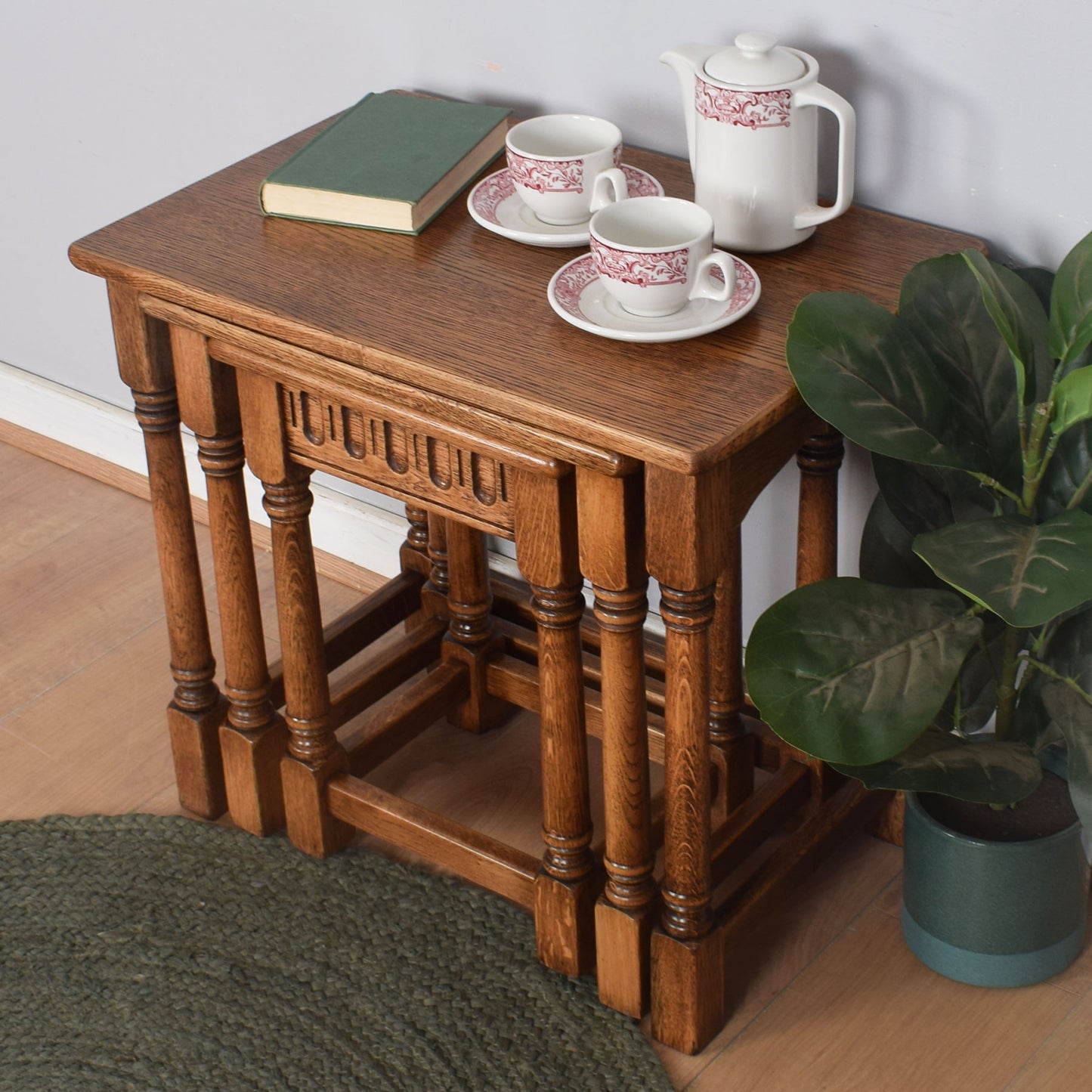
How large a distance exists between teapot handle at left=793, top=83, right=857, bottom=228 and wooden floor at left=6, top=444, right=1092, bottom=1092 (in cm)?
72

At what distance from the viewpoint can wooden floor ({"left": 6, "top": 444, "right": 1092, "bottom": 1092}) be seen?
4.72ft

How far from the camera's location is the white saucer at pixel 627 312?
1.22m

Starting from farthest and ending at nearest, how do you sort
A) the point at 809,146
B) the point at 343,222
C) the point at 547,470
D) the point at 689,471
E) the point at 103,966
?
the point at 103,966 < the point at 343,222 < the point at 809,146 < the point at 547,470 < the point at 689,471

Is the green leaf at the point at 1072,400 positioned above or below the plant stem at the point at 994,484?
above

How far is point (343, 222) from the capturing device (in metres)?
1.43

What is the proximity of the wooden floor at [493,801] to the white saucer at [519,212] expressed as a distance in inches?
26.8

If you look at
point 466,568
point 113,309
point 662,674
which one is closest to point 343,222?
point 113,309

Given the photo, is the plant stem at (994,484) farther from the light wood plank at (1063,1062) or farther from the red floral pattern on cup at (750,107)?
the light wood plank at (1063,1062)

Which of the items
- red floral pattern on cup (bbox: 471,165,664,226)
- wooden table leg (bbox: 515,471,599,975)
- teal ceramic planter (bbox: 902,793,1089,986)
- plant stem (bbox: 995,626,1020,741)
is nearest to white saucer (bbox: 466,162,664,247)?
red floral pattern on cup (bbox: 471,165,664,226)

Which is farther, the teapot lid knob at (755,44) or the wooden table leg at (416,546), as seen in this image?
the wooden table leg at (416,546)

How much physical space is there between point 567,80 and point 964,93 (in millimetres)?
426

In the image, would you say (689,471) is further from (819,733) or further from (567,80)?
(567,80)

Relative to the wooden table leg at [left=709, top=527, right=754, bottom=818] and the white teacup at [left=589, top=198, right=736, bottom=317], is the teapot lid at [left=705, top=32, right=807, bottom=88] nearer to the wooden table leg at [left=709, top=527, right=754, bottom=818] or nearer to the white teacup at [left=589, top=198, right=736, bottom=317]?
the white teacup at [left=589, top=198, right=736, bottom=317]

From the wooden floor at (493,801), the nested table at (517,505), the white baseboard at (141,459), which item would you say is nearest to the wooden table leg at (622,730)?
the nested table at (517,505)
